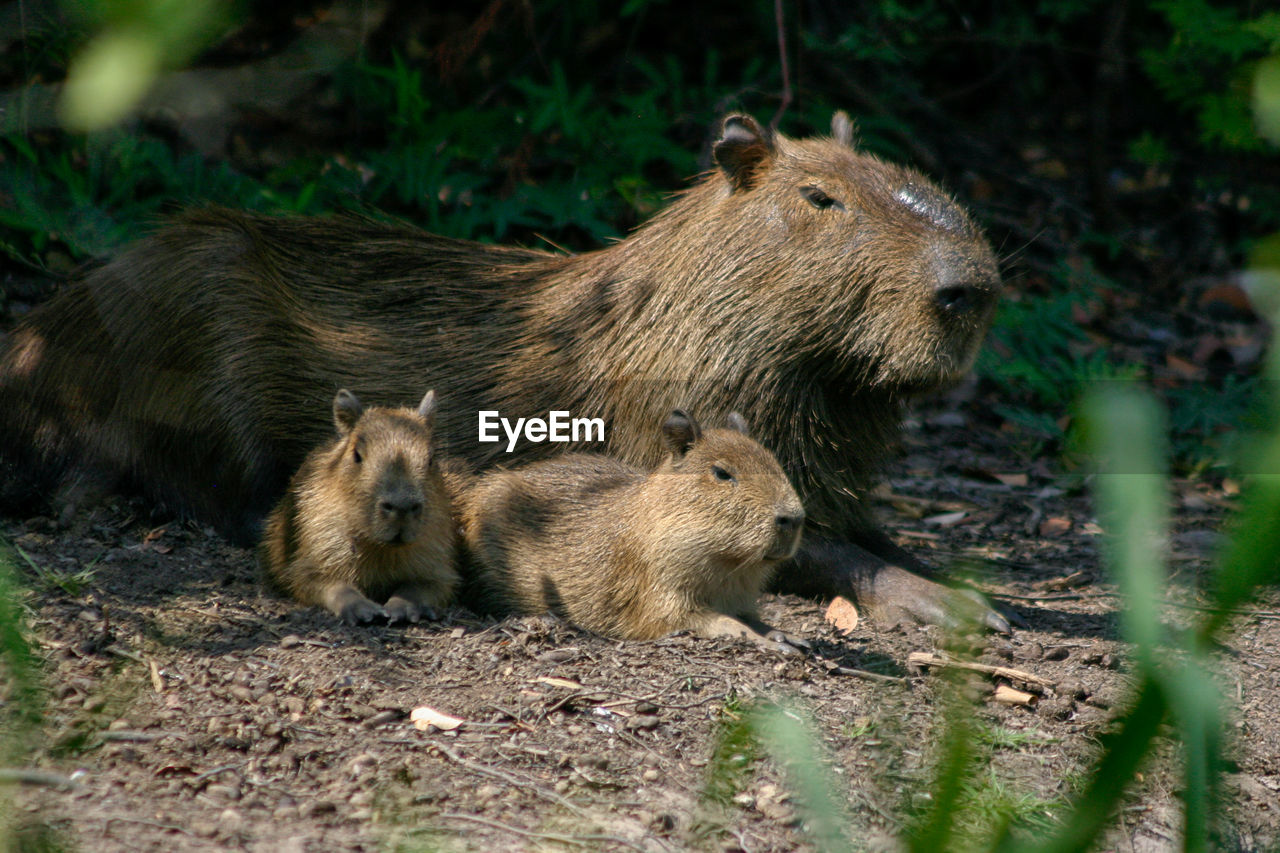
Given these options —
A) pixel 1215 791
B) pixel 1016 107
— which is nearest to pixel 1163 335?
pixel 1016 107

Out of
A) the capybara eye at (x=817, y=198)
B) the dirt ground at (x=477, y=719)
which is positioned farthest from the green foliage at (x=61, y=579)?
the capybara eye at (x=817, y=198)

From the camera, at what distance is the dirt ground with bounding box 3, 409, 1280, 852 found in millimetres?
2529

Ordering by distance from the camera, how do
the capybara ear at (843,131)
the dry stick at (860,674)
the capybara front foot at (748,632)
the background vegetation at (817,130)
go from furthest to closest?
the background vegetation at (817,130), the capybara ear at (843,131), the capybara front foot at (748,632), the dry stick at (860,674)

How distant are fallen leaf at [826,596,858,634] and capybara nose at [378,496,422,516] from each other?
4.74 ft

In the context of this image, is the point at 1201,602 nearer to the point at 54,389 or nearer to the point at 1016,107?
the point at 54,389

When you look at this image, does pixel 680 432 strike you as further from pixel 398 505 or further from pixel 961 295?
pixel 961 295

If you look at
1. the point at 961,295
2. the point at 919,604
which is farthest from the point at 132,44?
the point at 919,604

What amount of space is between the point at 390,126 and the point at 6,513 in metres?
3.23

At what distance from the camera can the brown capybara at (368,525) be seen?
3.62 meters

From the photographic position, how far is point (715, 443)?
378 cm

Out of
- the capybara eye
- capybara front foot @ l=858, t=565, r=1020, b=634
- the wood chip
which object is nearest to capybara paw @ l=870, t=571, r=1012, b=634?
capybara front foot @ l=858, t=565, r=1020, b=634

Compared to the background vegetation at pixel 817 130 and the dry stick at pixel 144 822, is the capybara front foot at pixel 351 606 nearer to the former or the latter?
the dry stick at pixel 144 822

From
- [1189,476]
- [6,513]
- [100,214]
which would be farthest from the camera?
[1189,476]

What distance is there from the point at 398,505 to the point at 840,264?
1667mm
